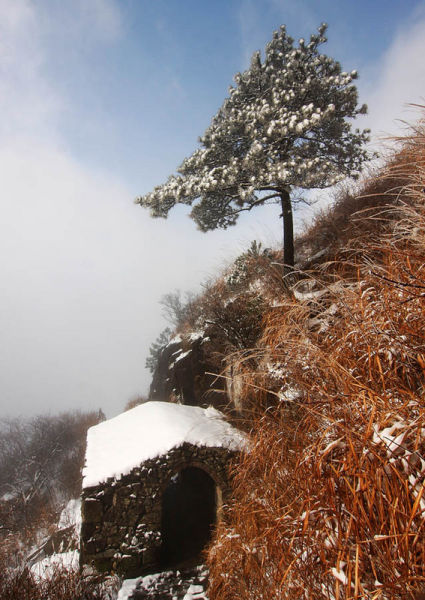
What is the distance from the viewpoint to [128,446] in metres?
10.7

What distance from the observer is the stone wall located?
8.92 m

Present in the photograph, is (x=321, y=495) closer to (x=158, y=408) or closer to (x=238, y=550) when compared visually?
(x=238, y=550)

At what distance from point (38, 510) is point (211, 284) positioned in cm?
2525

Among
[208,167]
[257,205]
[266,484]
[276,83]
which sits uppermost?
[276,83]

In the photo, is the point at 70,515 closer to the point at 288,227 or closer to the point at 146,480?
the point at 146,480

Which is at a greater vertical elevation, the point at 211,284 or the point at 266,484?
the point at 211,284

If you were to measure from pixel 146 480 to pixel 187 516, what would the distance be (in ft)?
17.5

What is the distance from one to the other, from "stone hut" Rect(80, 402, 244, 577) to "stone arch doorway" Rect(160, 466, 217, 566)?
0.04 meters

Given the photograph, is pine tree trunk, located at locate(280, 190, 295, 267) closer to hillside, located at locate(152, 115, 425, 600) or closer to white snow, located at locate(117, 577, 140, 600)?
hillside, located at locate(152, 115, 425, 600)

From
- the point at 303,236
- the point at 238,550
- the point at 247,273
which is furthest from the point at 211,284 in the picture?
the point at 238,550

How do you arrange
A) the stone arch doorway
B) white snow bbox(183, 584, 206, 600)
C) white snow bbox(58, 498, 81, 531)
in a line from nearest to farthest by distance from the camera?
white snow bbox(183, 584, 206, 600)
the stone arch doorway
white snow bbox(58, 498, 81, 531)

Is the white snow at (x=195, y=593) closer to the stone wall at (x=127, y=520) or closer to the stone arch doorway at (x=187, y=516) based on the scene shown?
the stone arch doorway at (x=187, y=516)

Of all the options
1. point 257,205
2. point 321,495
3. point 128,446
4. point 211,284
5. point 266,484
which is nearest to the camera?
point 321,495

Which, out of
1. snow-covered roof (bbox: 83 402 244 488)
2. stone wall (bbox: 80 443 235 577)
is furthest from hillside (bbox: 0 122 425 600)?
snow-covered roof (bbox: 83 402 244 488)
